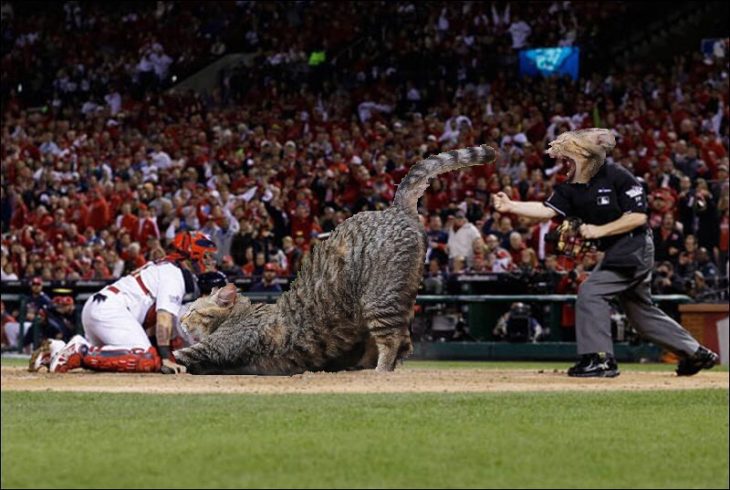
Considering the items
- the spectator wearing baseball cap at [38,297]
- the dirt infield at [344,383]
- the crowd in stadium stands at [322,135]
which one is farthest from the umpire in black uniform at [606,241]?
the spectator wearing baseball cap at [38,297]

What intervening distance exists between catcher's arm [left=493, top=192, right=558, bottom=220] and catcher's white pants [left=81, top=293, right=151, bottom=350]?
3.48 meters

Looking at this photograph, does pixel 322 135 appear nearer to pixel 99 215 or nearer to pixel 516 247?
pixel 99 215

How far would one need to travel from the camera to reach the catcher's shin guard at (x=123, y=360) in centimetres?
1141

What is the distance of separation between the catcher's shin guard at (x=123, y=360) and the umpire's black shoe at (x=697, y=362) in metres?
4.18

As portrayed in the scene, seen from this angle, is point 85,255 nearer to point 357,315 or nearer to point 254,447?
point 357,315

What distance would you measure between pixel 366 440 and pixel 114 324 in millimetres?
4647

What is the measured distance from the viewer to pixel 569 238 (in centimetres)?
988

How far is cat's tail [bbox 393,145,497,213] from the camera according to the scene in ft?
30.0

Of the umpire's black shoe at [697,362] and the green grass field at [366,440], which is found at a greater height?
the green grass field at [366,440]

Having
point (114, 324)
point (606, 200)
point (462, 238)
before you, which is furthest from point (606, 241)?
point (462, 238)

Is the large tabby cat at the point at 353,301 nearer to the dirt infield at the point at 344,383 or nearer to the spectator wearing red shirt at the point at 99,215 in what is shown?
the dirt infield at the point at 344,383

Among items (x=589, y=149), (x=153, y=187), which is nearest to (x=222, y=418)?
(x=589, y=149)

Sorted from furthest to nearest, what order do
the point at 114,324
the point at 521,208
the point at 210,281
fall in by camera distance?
the point at 114,324, the point at 210,281, the point at 521,208

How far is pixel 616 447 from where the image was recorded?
23.1 ft
